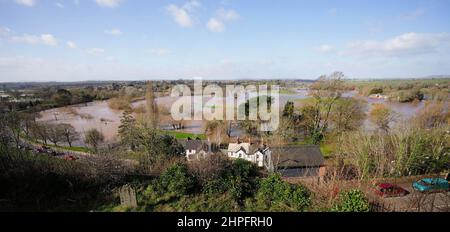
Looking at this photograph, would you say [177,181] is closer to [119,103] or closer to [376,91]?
[119,103]

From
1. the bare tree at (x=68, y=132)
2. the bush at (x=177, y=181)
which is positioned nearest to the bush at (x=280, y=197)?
the bush at (x=177, y=181)

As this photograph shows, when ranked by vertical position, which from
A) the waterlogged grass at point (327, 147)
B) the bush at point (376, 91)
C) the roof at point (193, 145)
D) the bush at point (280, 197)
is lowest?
the waterlogged grass at point (327, 147)

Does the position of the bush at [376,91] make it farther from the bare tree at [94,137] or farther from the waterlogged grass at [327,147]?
the bare tree at [94,137]

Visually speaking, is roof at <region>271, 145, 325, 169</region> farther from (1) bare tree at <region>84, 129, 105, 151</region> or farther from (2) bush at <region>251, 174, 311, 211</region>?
(1) bare tree at <region>84, 129, 105, 151</region>

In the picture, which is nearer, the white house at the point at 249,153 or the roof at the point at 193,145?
the white house at the point at 249,153

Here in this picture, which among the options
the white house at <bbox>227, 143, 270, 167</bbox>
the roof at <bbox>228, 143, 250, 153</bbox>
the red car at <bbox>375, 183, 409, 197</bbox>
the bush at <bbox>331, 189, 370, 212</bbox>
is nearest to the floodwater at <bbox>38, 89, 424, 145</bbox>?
the roof at <bbox>228, 143, 250, 153</bbox>

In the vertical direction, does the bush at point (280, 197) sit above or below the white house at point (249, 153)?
above

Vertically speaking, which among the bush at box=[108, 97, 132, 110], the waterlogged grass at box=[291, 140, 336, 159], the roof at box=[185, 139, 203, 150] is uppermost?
the bush at box=[108, 97, 132, 110]
